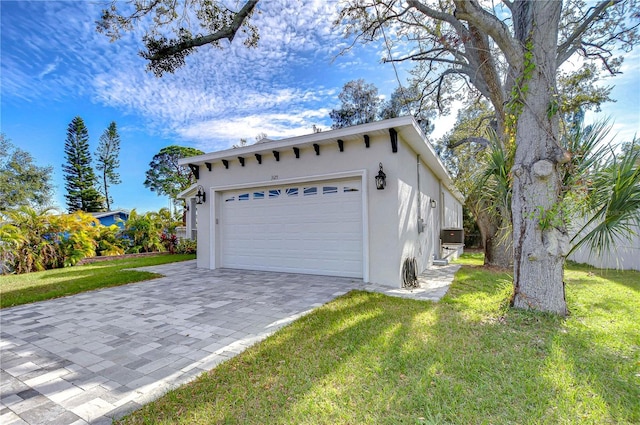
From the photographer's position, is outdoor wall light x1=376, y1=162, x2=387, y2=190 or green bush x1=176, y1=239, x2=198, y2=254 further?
green bush x1=176, y1=239, x2=198, y2=254

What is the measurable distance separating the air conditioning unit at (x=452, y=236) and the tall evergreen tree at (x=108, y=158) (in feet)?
95.1

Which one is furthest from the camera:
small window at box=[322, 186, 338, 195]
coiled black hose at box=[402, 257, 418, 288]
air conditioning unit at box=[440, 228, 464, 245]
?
air conditioning unit at box=[440, 228, 464, 245]

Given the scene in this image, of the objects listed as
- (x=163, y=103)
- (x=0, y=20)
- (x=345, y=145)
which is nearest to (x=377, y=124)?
(x=345, y=145)

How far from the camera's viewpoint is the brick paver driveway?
2197mm

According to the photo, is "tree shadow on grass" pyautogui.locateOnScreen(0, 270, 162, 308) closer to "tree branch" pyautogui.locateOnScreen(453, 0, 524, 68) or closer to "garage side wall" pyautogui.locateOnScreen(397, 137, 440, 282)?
"garage side wall" pyautogui.locateOnScreen(397, 137, 440, 282)

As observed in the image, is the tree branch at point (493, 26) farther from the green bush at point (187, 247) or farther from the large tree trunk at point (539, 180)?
the green bush at point (187, 247)

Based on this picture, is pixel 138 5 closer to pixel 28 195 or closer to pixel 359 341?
pixel 359 341

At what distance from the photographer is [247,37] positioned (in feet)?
21.5

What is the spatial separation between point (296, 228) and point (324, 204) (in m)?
0.98

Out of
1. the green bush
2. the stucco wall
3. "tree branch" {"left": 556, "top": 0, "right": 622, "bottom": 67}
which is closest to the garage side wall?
the stucco wall

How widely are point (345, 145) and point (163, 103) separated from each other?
8.25m

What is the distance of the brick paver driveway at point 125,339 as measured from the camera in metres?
2.20

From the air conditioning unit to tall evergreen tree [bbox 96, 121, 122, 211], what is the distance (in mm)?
28997

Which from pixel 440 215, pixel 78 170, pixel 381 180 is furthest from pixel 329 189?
pixel 78 170
